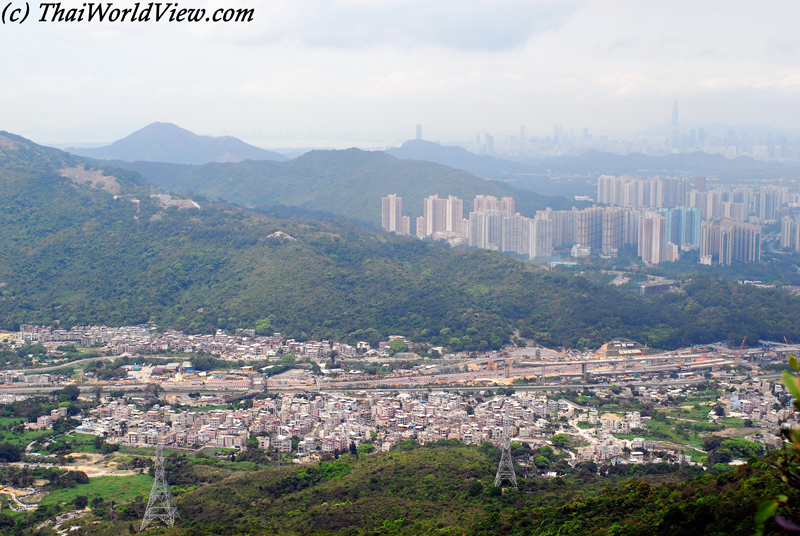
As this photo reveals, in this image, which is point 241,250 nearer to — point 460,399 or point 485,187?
point 460,399

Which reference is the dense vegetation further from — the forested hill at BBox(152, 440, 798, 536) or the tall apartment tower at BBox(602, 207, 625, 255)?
the tall apartment tower at BBox(602, 207, 625, 255)

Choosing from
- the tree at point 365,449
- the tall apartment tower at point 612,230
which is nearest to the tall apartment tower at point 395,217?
the tall apartment tower at point 612,230

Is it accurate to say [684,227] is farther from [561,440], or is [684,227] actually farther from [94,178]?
[561,440]

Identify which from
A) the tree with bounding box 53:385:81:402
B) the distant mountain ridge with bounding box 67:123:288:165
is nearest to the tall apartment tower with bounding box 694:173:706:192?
the distant mountain ridge with bounding box 67:123:288:165

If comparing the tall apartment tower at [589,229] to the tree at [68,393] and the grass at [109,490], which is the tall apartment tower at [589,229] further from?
the grass at [109,490]

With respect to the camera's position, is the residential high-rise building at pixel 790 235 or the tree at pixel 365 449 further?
the residential high-rise building at pixel 790 235

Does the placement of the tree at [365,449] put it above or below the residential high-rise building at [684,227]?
below
